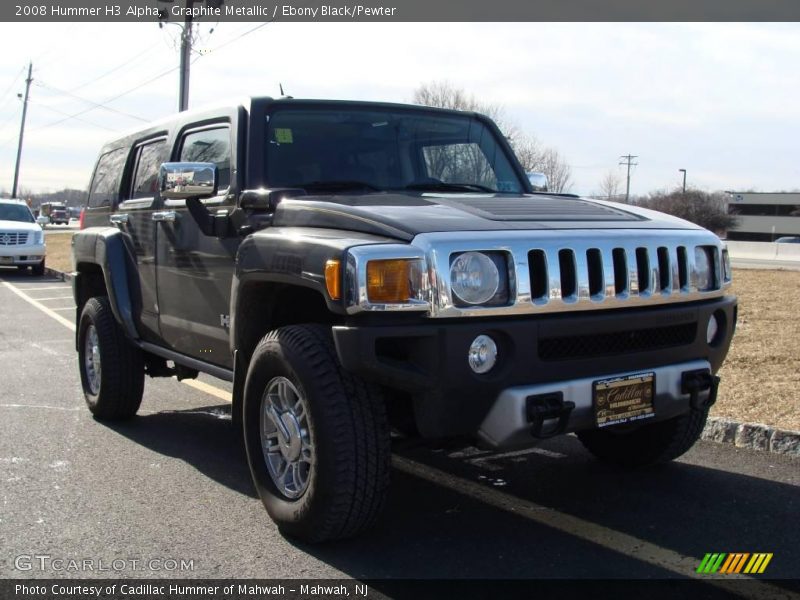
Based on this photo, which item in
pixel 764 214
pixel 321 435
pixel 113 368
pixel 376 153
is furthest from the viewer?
pixel 764 214

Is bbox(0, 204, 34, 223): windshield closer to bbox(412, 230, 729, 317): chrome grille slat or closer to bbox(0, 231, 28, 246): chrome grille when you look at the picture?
bbox(0, 231, 28, 246): chrome grille

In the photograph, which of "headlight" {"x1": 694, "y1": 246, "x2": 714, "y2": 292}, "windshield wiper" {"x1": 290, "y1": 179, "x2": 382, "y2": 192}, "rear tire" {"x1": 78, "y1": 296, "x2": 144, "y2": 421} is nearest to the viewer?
"headlight" {"x1": 694, "y1": 246, "x2": 714, "y2": 292}

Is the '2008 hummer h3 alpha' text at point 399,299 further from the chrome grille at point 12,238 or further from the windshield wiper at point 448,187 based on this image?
the chrome grille at point 12,238

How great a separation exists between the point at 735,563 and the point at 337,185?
256 centimetres

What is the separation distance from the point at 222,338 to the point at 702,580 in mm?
2556

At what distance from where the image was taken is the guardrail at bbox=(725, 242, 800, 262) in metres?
36.4

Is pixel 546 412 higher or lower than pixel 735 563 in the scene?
higher

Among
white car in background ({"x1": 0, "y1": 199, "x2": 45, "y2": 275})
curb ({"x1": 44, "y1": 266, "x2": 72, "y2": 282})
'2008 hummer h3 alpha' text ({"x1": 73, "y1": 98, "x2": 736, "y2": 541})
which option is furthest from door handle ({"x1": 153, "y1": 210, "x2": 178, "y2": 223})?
white car in background ({"x1": 0, "y1": 199, "x2": 45, "y2": 275})

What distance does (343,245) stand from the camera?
10.9 feet

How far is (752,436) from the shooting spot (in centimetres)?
527

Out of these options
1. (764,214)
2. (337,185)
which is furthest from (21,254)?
(764,214)

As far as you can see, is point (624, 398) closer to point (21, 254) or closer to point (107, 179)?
Result: point (107, 179)

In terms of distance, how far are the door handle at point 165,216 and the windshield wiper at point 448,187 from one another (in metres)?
1.39

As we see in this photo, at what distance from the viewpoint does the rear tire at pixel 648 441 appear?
4.45 meters
